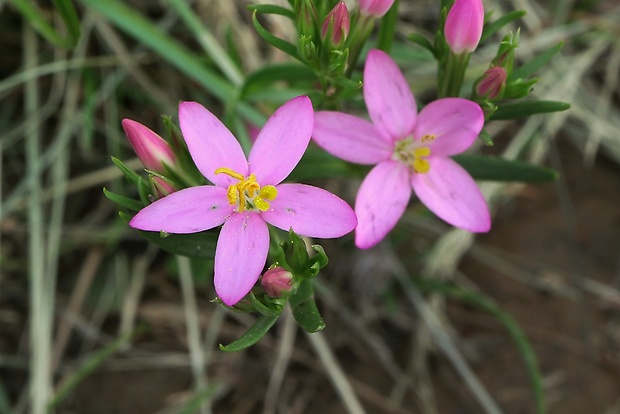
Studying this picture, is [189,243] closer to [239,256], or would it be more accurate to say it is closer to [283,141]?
[239,256]

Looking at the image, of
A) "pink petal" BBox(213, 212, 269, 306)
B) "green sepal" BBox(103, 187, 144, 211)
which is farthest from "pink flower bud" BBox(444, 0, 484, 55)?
"green sepal" BBox(103, 187, 144, 211)

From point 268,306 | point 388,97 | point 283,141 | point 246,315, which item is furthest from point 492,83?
point 246,315

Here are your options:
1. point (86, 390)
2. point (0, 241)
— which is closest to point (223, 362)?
point (86, 390)

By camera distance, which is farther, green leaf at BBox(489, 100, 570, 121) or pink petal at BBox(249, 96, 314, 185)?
green leaf at BBox(489, 100, 570, 121)

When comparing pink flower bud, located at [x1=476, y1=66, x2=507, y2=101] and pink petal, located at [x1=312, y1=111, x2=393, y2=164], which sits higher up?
pink flower bud, located at [x1=476, y1=66, x2=507, y2=101]

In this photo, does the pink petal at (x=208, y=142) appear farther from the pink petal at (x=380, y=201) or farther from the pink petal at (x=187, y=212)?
the pink petal at (x=380, y=201)

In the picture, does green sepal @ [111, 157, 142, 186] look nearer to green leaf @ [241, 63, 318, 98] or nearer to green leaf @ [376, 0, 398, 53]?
green leaf @ [241, 63, 318, 98]

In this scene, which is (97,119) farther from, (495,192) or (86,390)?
(495,192)
